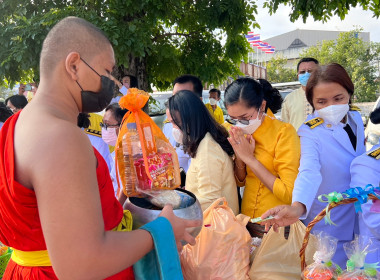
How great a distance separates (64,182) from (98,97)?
0.40 m

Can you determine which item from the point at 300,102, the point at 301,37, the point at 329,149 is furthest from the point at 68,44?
the point at 301,37

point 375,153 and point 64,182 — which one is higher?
point 64,182

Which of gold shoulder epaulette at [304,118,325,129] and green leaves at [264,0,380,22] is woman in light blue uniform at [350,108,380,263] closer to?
gold shoulder epaulette at [304,118,325,129]

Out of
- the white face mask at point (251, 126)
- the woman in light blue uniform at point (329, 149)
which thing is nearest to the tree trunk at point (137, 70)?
the white face mask at point (251, 126)

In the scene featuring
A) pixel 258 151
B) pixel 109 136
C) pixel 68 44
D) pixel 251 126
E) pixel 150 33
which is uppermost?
pixel 150 33

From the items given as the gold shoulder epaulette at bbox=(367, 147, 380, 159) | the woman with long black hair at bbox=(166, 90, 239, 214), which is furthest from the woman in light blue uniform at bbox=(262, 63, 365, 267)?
the woman with long black hair at bbox=(166, 90, 239, 214)

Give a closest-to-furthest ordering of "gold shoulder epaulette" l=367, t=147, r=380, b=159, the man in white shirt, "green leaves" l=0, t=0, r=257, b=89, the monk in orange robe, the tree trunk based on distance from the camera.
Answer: the monk in orange robe, "gold shoulder epaulette" l=367, t=147, r=380, b=159, the man in white shirt, "green leaves" l=0, t=0, r=257, b=89, the tree trunk

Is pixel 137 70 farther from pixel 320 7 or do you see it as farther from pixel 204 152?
pixel 204 152

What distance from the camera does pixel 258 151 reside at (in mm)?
2307

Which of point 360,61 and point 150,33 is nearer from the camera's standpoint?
point 150,33

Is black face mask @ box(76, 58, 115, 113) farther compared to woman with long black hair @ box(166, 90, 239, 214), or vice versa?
woman with long black hair @ box(166, 90, 239, 214)

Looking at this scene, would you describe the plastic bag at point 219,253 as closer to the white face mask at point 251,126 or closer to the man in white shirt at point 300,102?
the white face mask at point 251,126

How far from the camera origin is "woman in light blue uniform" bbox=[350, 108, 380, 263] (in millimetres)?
1677

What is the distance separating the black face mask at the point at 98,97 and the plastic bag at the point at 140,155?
314 millimetres
